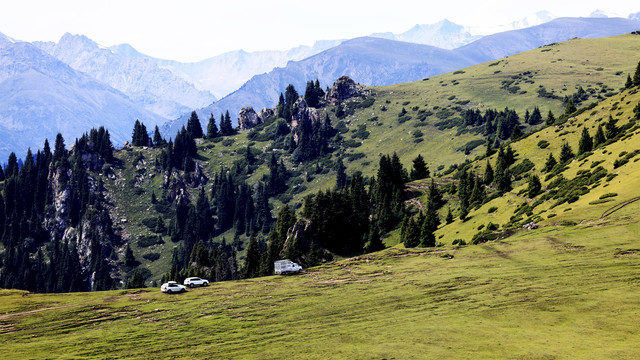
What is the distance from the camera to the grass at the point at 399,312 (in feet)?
129

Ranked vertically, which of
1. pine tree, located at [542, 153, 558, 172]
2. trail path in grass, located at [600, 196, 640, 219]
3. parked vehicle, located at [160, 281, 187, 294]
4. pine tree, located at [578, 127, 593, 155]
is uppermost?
pine tree, located at [578, 127, 593, 155]

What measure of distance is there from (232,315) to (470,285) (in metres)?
28.7

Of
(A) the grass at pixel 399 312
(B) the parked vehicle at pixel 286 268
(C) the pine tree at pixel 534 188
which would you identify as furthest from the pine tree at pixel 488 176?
(B) the parked vehicle at pixel 286 268

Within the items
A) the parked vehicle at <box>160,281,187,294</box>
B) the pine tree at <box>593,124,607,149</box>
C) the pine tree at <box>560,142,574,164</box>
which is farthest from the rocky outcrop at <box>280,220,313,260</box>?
the pine tree at <box>593,124,607,149</box>

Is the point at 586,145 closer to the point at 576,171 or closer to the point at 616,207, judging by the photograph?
the point at 576,171

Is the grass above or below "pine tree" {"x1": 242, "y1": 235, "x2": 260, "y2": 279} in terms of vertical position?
above

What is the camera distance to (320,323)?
49281mm

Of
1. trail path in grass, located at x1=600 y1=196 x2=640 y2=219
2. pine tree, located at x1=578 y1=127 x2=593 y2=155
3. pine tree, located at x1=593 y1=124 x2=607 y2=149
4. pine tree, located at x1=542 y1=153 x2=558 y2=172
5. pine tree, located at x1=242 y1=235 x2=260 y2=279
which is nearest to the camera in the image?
trail path in grass, located at x1=600 y1=196 x2=640 y2=219

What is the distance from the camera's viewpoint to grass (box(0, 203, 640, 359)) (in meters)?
39.3

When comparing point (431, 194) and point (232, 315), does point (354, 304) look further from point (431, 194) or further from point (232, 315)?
point (431, 194)

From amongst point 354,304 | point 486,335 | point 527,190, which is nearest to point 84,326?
point 354,304

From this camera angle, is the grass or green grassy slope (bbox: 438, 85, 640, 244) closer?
the grass

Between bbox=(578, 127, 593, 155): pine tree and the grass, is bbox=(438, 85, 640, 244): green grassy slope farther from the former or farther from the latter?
bbox=(578, 127, 593, 155): pine tree

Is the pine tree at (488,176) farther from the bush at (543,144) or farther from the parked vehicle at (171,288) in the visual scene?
the parked vehicle at (171,288)
